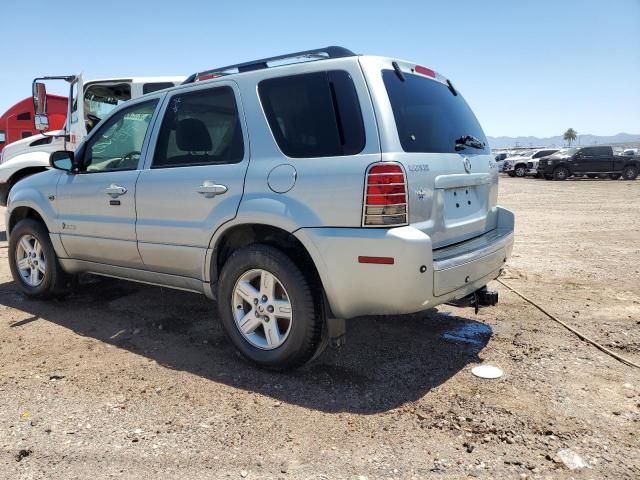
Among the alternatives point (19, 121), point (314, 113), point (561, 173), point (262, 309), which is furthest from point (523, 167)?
point (262, 309)

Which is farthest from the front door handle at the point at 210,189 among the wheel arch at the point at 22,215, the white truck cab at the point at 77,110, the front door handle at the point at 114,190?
the white truck cab at the point at 77,110

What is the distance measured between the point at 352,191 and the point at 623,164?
29170mm

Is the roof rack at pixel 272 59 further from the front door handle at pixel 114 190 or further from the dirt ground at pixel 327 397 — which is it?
the dirt ground at pixel 327 397

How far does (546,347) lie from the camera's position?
12.6 feet

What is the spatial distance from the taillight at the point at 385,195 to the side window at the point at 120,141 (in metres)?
2.22

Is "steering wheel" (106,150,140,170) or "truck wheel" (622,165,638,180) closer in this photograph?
"steering wheel" (106,150,140,170)

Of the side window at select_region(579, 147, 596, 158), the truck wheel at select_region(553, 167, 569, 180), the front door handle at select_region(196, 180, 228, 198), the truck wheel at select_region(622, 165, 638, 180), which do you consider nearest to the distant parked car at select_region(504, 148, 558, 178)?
the truck wheel at select_region(553, 167, 569, 180)

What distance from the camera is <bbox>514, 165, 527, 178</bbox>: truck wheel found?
32281mm

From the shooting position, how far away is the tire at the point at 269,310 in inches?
126

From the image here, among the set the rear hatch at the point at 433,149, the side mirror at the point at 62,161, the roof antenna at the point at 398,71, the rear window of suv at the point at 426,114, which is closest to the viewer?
the rear hatch at the point at 433,149

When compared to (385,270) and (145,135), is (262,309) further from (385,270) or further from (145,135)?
(145,135)

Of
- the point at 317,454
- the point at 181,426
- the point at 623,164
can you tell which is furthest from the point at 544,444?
the point at 623,164

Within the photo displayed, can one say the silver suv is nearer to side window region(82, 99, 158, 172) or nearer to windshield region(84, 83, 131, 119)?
side window region(82, 99, 158, 172)

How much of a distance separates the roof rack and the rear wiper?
993mm
